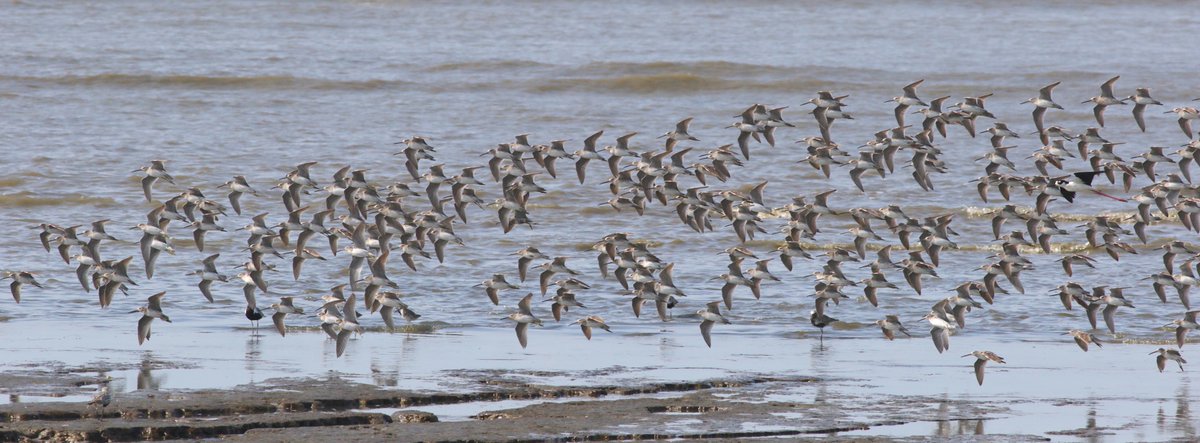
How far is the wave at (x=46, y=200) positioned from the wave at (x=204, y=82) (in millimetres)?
16772

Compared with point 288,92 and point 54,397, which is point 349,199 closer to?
point 54,397

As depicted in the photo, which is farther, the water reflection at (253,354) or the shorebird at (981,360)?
the water reflection at (253,354)

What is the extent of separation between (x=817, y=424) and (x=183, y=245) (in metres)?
12.5

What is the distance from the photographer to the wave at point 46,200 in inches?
961

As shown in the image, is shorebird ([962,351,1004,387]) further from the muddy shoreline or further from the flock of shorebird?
the flock of shorebird

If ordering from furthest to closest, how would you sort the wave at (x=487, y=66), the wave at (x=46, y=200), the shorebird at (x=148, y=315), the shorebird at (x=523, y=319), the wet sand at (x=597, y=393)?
1. the wave at (x=487, y=66)
2. the wave at (x=46, y=200)
3. the shorebird at (x=523, y=319)
4. the shorebird at (x=148, y=315)
5. the wet sand at (x=597, y=393)

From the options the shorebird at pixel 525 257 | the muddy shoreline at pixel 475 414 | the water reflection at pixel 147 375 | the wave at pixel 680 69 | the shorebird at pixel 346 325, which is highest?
the wave at pixel 680 69

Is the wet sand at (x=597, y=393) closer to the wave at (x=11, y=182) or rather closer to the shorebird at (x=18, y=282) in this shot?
the shorebird at (x=18, y=282)

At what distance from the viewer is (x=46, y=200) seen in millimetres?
24562

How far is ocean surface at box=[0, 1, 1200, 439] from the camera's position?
14.3m

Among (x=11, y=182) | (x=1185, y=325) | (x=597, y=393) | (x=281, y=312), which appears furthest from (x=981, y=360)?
(x=11, y=182)

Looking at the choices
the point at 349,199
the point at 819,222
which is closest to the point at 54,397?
the point at 349,199

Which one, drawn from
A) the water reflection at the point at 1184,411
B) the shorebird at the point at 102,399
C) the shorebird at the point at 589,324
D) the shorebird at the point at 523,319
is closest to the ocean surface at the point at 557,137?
the water reflection at the point at 1184,411

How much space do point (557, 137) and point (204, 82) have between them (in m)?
12.8
